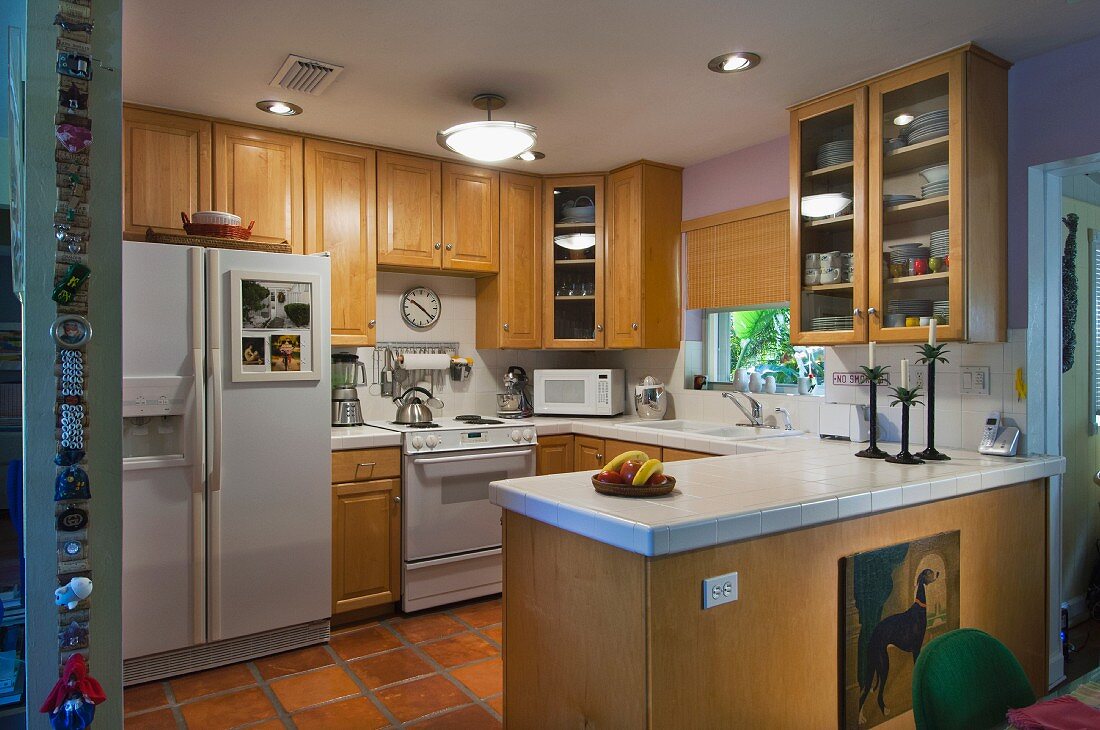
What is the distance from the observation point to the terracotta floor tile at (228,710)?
2562 mm

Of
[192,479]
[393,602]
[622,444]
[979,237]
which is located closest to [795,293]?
[979,237]

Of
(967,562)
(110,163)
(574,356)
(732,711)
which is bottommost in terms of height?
(732,711)

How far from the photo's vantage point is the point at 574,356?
199 inches

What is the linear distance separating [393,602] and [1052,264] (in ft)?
10.7

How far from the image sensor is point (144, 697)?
9.08ft

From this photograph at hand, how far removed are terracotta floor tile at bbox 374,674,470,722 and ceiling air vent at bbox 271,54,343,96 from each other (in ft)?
8.06

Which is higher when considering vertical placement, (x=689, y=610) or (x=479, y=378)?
(x=479, y=378)

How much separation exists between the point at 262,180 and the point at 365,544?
186cm

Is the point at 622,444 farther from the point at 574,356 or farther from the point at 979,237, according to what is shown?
the point at 979,237

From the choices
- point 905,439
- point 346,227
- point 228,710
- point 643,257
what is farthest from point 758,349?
point 228,710

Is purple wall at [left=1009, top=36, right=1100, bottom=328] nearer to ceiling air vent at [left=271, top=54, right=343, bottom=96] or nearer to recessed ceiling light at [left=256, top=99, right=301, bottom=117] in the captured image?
ceiling air vent at [left=271, top=54, right=343, bottom=96]

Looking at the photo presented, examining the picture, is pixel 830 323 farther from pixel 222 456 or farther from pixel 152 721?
pixel 152 721

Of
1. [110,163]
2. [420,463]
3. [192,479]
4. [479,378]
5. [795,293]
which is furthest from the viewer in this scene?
[479,378]

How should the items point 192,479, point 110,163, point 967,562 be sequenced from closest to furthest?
point 110,163 < point 967,562 < point 192,479
